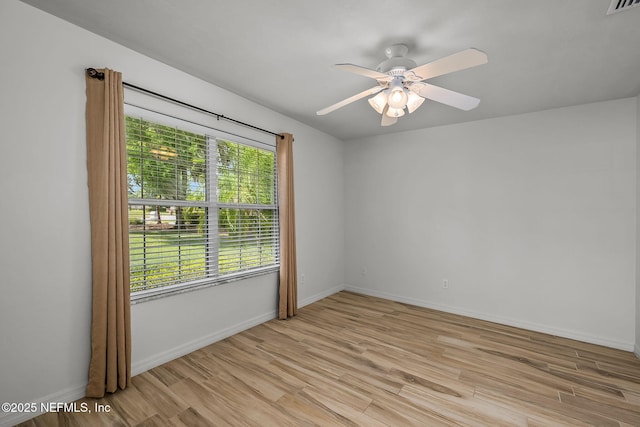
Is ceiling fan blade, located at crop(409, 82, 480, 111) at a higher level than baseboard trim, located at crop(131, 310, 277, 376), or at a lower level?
higher

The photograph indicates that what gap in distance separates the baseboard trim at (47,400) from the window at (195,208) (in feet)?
2.24

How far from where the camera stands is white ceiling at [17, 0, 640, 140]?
1688 millimetres

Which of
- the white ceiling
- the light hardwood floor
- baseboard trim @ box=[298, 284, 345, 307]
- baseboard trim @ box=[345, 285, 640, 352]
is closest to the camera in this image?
the white ceiling

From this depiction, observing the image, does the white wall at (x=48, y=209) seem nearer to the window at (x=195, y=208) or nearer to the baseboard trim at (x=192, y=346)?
the baseboard trim at (x=192, y=346)

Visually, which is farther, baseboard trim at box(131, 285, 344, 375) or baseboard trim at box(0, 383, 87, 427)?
baseboard trim at box(131, 285, 344, 375)

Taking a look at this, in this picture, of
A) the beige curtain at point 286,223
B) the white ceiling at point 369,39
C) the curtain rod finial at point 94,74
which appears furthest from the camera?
the beige curtain at point 286,223

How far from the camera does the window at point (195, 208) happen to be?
2.31 meters

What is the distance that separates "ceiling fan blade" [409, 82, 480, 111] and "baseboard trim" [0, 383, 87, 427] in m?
3.13

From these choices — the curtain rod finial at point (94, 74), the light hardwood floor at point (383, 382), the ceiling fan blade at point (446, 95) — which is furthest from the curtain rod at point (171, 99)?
the light hardwood floor at point (383, 382)

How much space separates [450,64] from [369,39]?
0.62 metres

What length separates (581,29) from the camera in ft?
5.98

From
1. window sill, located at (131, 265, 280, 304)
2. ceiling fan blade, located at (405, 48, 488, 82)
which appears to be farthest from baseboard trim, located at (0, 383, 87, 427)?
ceiling fan blade, located at (405, 48, 488, 82)

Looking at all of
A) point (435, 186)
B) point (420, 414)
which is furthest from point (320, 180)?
point (420, 414)

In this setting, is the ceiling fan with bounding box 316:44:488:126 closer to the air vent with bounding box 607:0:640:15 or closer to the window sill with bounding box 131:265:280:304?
the air vent with bounding box 607:0:640:15
